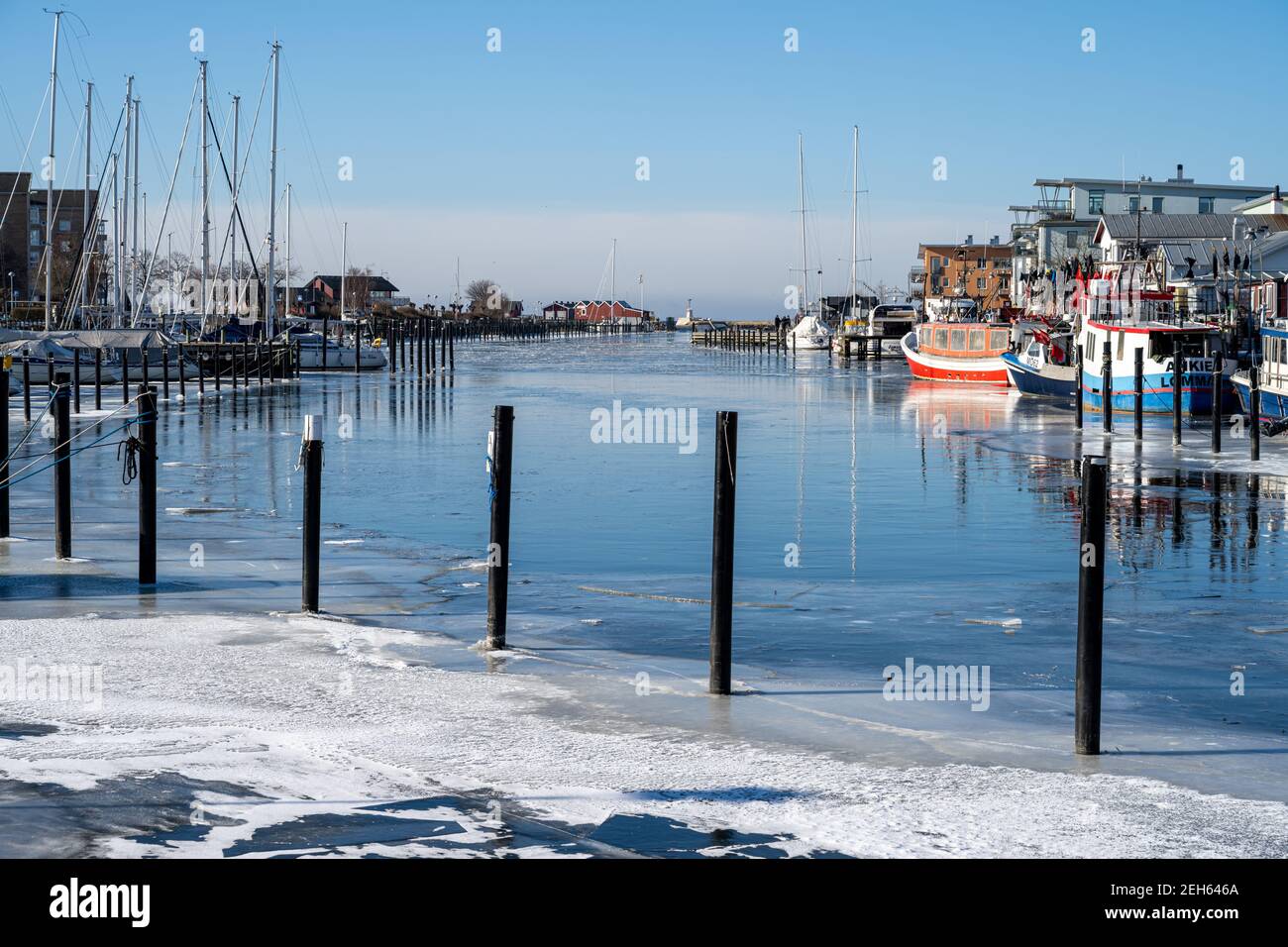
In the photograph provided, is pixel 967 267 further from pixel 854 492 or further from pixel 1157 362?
pixel 854 492

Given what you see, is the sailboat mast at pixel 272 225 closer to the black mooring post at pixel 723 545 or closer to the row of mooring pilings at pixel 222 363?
the row of mooring pilings at pixel 222 363

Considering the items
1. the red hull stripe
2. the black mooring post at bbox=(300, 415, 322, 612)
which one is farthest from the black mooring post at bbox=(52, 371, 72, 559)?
the red hull stripe

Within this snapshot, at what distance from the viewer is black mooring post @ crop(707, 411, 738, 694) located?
35.1ft

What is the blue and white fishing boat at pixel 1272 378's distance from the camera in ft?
133

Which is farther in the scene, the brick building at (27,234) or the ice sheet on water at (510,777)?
the brick building at (27,234)

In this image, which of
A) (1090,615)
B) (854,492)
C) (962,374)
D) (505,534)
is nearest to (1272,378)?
(854,492)

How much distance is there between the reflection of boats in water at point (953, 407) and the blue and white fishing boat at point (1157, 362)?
3.51m

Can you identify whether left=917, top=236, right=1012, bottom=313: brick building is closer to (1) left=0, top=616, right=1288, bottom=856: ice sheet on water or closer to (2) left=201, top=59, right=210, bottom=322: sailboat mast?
(2) left=201, top=59, right=210, bottom=322: sailboat mast

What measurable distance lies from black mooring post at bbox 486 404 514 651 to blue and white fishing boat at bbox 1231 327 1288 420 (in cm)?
3278

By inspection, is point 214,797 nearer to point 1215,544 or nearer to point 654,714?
point 654,714

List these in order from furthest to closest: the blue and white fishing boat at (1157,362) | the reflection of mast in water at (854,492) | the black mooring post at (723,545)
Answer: the blue and white fishing boat at (1157,362), the reflection of mast in water at (854,492), the black mooring post at (723,545)

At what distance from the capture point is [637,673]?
1143cm

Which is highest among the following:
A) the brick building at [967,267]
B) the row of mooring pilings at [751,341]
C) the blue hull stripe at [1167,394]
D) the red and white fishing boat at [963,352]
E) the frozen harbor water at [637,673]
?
the brick building at [967,267]

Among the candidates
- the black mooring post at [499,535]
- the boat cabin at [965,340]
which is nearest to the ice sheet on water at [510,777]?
the black mooring post at [499,535]
